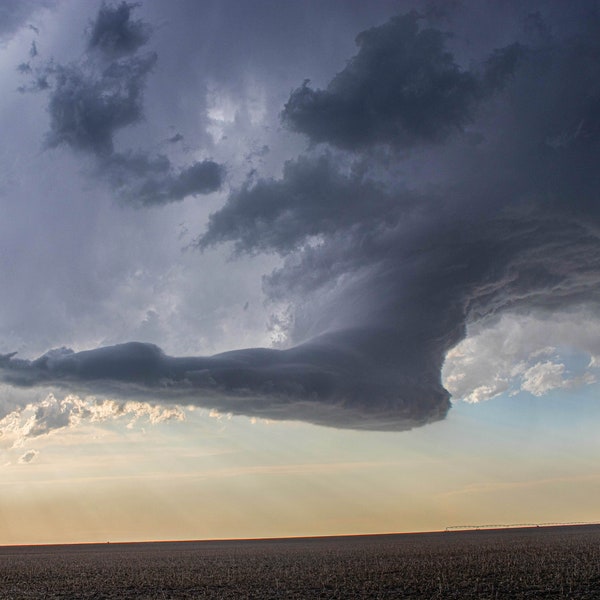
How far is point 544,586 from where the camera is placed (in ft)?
175

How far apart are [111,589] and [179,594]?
925 centimetres

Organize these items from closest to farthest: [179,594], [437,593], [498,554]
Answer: [437,593] → [179,594] → [498,554]

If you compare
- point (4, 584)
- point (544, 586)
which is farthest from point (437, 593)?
point (4, 584)

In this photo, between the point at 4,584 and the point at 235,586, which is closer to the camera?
the point at 235,586

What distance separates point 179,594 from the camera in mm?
57000

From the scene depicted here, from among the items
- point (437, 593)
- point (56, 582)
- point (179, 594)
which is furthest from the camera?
point (56, 582)

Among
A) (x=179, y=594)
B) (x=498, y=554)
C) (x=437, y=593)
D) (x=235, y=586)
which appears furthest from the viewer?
(x=498, y=554)

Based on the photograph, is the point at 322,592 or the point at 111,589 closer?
the point at 322,592

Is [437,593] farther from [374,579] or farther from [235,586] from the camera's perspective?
[235,586]

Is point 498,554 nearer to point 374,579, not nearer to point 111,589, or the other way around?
point 374,579

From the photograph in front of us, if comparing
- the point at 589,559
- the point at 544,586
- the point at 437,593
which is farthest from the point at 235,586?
the point at 589,559

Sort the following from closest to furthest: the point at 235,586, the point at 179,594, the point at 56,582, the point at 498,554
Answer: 1. the point at 179,594
2. the point at 235,586
3. the point at 56,582
4. the point at 498,554

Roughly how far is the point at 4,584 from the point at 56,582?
5783 millimetres

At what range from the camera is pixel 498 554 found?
8912cm
